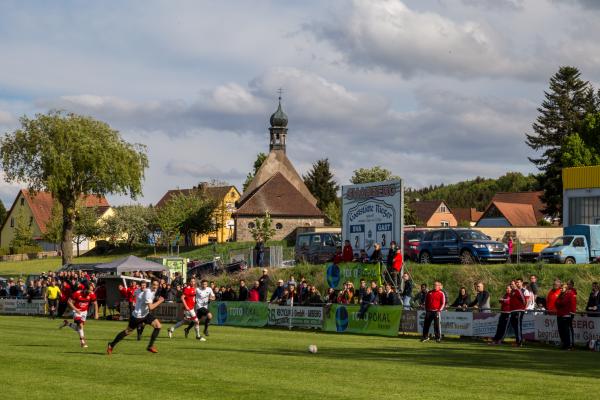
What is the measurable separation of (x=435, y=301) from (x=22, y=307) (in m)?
26.7

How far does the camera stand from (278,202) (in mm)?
104562

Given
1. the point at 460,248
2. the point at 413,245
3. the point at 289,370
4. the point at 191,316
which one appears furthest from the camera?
the point at 413,245

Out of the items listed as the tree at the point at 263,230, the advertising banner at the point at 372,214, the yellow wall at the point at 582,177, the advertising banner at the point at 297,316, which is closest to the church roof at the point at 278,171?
the tree at the point at 263,230

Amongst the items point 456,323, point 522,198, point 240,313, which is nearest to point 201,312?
point 240,313

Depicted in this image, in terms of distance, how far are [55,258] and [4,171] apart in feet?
103

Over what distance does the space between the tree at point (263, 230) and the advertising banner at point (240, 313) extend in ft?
183

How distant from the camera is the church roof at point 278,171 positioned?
11612 centimetres

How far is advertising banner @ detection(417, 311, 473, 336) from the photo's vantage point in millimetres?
28688

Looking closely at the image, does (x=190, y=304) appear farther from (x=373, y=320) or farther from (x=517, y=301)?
(x=517, y=301)

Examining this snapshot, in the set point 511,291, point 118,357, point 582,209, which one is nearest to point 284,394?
point 118,357

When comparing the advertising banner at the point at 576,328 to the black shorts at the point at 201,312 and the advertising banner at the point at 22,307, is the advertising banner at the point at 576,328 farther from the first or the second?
the advertising banner at the point at 22,307

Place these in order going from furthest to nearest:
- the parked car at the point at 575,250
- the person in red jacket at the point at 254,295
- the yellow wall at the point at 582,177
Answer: the yellow wall at the point at 582,177
the parked car at the point at 575,250
the person in red jacket at the point at 254,295

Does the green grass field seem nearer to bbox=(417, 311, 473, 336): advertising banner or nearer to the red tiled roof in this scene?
bbox=(417, 311, 473, 336): advertising banner

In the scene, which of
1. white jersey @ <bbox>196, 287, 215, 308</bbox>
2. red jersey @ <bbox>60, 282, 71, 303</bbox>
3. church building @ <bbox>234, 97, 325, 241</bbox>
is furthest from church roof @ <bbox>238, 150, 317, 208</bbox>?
white jersey @ <bbox>196, 287, 215, 308</bbox>
